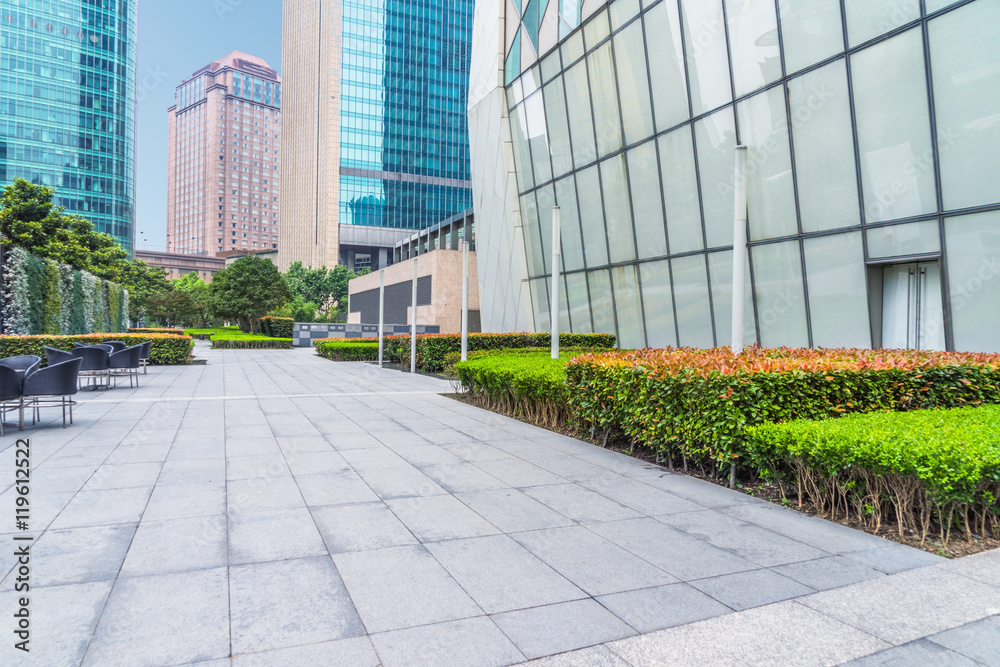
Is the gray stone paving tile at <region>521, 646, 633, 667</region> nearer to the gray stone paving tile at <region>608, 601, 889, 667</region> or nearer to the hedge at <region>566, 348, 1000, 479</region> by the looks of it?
the gray stone paving tile at <region>608, 601, 889, 667</region>

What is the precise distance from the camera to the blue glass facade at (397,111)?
3504 inches

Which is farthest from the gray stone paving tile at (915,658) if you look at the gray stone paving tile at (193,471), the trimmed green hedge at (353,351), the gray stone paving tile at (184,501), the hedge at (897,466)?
the trimmed green hedge at (353,351)

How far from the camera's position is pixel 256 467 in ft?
19.7

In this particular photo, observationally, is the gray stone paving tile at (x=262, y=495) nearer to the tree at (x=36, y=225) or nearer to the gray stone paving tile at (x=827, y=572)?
the gray stone paving tile at (x=827, y=572)

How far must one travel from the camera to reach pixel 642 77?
15.8 metres

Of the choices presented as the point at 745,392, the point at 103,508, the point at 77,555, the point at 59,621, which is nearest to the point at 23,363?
the point at 103,508

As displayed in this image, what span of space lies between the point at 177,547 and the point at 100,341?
16.8 meters

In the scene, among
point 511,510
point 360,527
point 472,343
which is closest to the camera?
point 360,527

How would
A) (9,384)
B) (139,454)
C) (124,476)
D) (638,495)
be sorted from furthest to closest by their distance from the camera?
(9,384), (139,454), (124,476), (638,495)

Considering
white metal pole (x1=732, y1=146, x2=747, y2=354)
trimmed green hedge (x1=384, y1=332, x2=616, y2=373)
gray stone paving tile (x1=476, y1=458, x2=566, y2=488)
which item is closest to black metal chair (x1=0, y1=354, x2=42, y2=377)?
gray stone paving tile (x1=476, y1=458, x2=566, y2=488)

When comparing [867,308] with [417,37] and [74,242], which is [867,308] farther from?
[417,37]

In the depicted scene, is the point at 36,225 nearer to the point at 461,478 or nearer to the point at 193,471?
the point at 193,471

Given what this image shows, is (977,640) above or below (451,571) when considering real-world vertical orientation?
below

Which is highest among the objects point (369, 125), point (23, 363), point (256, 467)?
point (369, 125)
